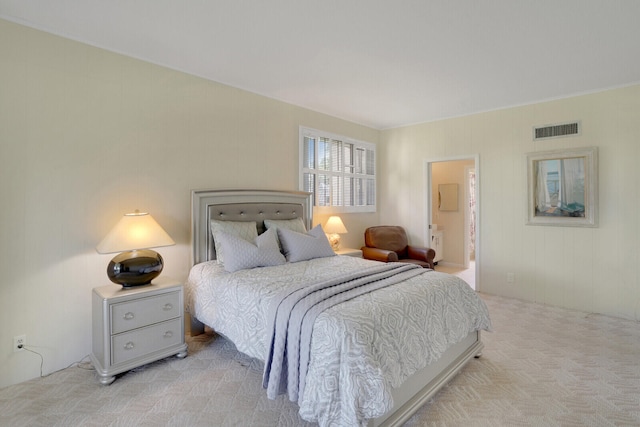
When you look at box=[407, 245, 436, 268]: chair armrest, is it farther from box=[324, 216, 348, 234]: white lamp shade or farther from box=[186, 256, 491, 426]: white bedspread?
box=[186, 256, 491, 426]: white bedspread

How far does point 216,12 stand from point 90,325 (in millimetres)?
2635

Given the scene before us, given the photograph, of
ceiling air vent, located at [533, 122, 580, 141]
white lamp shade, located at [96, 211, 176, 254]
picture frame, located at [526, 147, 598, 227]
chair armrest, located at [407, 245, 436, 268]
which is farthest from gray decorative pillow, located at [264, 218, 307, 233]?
ceiling air vent, located at [533, 122, 580, 141]

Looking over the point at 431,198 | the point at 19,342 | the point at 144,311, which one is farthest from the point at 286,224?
the point at 431,198

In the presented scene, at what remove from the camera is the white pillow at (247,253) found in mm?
2791

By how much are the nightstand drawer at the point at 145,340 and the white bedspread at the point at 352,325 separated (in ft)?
0.84

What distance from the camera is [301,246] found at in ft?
10.6

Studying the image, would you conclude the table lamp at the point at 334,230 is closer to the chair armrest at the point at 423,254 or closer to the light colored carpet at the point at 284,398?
the chair armrest at the point at 423,254

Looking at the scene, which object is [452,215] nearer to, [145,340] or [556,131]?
[556,131]

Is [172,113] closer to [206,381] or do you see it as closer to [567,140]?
[206,381]

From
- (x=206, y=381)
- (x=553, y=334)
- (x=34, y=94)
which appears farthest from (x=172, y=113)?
(x=553, y=334)

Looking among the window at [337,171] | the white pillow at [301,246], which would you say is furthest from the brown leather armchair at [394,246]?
the white pillow at [301,246]

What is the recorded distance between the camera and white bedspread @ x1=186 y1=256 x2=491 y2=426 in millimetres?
1578

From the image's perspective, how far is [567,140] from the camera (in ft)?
12.6

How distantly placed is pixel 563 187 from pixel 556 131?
690 mm
